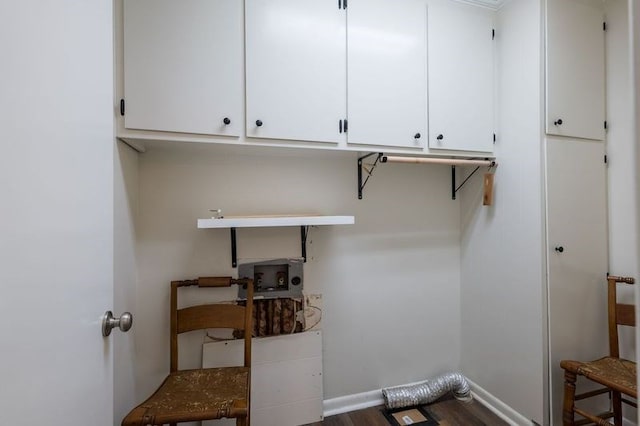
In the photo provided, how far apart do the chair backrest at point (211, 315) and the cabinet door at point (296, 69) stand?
0.84 metres

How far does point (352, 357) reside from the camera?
1.89 m

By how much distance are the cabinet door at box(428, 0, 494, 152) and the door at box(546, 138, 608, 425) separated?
416mm

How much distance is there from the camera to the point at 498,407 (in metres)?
1.80

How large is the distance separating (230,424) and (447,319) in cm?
160

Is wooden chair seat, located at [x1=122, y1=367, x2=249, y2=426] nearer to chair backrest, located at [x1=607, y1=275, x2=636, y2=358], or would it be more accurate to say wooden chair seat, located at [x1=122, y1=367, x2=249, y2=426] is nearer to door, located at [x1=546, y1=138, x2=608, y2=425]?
door, located at [x1=546, y1=138, x2=608, y2=425]

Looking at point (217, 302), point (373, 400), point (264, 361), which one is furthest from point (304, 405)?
point (217, 302)

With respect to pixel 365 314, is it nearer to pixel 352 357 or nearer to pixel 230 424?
pixel 352 357

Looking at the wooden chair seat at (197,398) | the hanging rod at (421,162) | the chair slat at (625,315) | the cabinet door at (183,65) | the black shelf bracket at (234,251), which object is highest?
the cabinet door at (183,65)

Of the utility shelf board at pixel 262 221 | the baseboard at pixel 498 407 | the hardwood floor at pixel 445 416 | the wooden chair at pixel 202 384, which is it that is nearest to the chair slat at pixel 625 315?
the baseboard at pixel 498 407

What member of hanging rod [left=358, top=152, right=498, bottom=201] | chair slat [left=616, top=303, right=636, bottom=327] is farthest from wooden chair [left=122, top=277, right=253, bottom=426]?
chair slat [left=616, top=303, right=636, bottom=327]

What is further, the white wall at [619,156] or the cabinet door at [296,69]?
the white wall at [619,156]

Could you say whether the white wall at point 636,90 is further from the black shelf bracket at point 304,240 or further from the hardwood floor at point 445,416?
the hardwood floor at point 445,416

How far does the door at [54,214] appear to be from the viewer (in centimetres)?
45

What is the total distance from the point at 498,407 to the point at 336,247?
146cm
